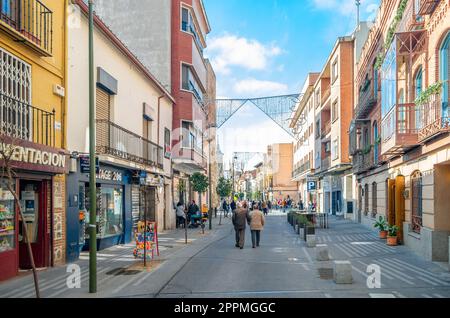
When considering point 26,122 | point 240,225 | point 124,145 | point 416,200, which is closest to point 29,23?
point 26,122

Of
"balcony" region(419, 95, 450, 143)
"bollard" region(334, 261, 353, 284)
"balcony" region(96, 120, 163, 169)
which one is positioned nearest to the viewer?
"bollard" region(334, 261, 353, 284)

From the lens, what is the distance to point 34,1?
11984 mm

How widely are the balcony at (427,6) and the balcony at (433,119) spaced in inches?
103

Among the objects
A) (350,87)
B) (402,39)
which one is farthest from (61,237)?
(350,87)

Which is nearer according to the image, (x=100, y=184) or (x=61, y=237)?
(x=61, y=237)

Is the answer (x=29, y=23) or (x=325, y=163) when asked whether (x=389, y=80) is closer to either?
(x=29, y=23)

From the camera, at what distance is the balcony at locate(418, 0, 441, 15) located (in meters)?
13.3

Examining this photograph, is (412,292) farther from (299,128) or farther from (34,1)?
(299,128)

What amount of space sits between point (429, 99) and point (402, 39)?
3.21 meters

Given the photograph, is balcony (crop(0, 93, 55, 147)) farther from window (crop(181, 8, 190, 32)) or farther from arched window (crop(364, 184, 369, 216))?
arched window (crop(364, 184, 369, 216))

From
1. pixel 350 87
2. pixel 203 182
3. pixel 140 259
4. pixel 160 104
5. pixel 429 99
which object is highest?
pixel 350 87

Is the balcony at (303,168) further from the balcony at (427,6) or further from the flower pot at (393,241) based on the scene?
the balcony at (427,6)

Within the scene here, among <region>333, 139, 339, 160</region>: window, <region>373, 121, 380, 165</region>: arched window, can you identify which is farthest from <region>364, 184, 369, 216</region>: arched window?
<region>333, 139, 339, 160</region>: window

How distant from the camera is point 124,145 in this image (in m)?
18.7
